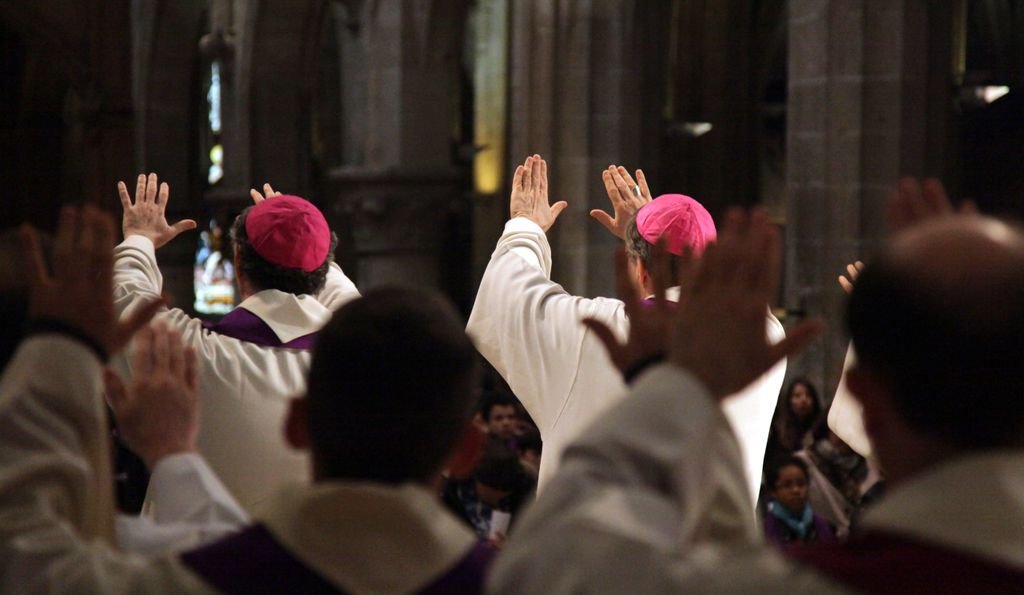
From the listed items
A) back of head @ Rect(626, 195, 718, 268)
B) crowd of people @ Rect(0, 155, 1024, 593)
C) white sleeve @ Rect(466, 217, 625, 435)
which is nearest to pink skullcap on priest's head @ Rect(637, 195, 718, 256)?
back of head @ Rect(626, 195, 718, 268)

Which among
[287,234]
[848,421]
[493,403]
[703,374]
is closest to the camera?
[703,374]

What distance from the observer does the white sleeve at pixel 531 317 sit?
14.2 ft

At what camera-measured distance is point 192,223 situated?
4.25 metres

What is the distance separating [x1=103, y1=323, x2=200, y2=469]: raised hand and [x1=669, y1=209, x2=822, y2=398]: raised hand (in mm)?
692

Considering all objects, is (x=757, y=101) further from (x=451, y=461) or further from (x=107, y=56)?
(x=451, y=461)

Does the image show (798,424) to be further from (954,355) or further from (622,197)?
(954,355)

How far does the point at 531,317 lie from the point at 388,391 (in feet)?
7.54

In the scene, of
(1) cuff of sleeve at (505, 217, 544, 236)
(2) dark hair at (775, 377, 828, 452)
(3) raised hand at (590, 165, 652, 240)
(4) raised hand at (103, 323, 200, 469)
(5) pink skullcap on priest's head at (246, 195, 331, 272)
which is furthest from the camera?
(2) dark hair at (775, 377, 828, 452)

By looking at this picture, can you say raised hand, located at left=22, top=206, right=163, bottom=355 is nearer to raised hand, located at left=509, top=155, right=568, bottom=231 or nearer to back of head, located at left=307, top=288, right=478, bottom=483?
back of head, located at left=307, top=288, right=478, bottom=483

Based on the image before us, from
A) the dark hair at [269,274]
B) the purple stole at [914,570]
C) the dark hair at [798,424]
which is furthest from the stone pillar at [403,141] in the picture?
the purple stole at [914,570]

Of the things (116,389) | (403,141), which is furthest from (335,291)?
(403,141)

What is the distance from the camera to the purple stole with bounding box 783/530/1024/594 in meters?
1.71

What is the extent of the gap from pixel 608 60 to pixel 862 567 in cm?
1016

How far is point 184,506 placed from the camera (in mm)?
2258
